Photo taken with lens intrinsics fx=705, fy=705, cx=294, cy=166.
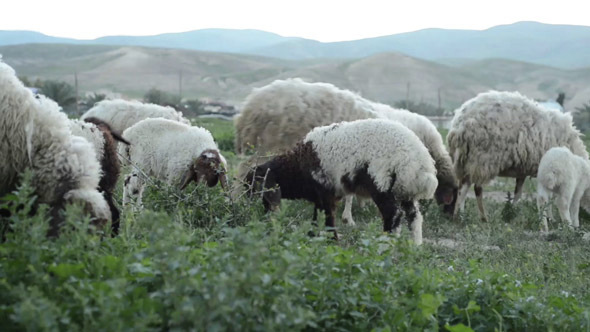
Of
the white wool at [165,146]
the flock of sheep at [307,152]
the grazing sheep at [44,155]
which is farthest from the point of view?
the white wool at [165,146]

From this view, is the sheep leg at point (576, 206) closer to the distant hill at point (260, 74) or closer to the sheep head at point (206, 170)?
the sheep head at point (206, 170)

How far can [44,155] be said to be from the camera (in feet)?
14.9

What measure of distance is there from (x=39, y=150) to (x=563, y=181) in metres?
6.53

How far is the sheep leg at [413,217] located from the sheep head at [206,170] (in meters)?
1.96

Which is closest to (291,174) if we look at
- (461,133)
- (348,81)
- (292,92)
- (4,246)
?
(292,92)

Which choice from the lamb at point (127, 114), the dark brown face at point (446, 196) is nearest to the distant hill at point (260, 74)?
the lamb at point (127, 114)

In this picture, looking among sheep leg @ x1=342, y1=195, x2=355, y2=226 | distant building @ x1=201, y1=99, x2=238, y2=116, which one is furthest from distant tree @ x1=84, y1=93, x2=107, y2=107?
sheep leg @ x1=342, y1=195, x2=355, y2=226

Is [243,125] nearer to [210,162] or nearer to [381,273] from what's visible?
[210,162]

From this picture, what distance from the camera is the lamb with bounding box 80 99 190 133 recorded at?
10.3m

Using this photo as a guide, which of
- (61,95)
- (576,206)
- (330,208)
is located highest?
(330,208)

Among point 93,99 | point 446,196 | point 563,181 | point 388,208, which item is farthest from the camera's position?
point 93,99

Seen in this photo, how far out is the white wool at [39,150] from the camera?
446cm

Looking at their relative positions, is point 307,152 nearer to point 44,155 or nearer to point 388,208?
point 388,208

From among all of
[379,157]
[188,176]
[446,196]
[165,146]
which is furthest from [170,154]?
[446,196]
